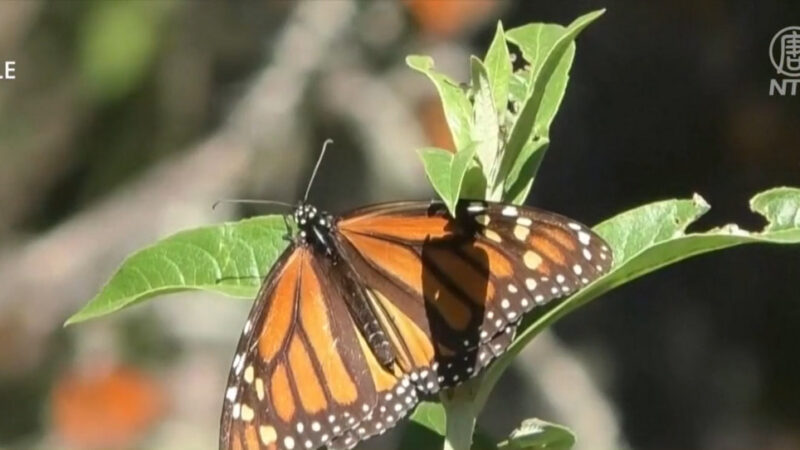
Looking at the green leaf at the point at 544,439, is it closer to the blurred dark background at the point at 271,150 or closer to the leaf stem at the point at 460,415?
the leaf stem at the point at 460,415

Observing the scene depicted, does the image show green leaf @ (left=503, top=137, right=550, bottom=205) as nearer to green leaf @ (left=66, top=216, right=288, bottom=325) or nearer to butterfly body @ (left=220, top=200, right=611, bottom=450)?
butterfly body @ (left=220, top=200, right=611, bottom=450)

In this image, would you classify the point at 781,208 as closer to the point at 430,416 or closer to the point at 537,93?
the point at 537,93

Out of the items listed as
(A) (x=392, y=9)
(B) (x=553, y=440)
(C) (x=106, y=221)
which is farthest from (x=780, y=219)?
(C) (x=106, y=221)

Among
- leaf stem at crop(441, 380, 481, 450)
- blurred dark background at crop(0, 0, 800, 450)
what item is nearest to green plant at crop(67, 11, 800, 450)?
leaf stem at crop(441, 380, 481, 450)

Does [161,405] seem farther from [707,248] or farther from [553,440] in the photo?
[707,248]

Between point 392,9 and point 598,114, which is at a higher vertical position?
point 392,9

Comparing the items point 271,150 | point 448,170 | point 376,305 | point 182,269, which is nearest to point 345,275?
point 376,305

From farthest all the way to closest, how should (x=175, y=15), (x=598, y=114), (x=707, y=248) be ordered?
(x=598, y=114) < (x=175, y=15) < (x=707, y=248)
